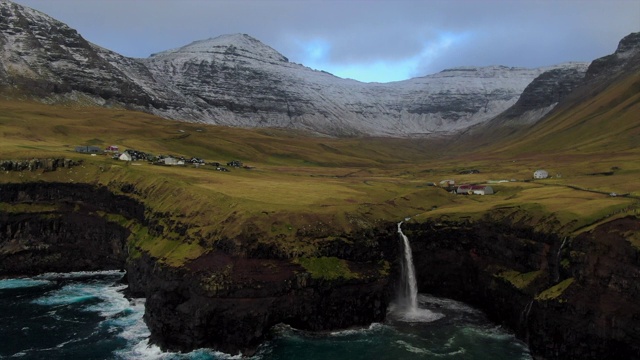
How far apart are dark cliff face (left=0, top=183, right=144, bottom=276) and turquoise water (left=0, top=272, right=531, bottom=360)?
60.8ft

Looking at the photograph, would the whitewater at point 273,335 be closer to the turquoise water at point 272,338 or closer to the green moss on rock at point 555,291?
the turquoise water at point 272,338

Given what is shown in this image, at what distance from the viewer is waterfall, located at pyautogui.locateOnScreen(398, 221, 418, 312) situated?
86812 millimetres

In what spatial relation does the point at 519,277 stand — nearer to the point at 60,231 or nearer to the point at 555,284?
the point at 555,284

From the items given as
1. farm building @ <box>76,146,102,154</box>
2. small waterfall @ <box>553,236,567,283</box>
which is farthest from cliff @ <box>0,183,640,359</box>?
farm building @ <box>76,146,102,154</box>

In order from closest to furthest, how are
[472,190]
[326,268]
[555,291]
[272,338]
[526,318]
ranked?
1. [555,291]
2. [526,318]
3. [272,338]
4. [326,268]
5. [472,190]

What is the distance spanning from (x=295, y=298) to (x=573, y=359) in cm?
4052

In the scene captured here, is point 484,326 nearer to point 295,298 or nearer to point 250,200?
point 295,298

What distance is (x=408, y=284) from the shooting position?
89.2m

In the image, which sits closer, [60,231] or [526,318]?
[526,318]

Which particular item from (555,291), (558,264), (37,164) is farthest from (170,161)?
(555,291)

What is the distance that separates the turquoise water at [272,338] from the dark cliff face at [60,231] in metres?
18.5

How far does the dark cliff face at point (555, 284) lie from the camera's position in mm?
62750

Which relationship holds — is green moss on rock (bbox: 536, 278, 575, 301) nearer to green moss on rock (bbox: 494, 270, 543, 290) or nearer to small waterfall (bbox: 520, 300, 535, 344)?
small waterfall (bbox: 520, 300, 535, 344)

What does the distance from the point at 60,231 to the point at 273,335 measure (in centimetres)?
6824
